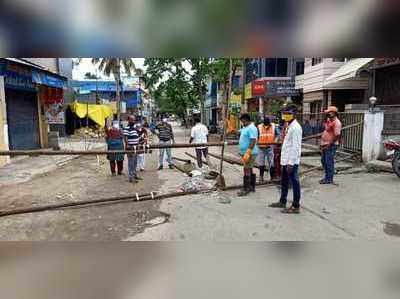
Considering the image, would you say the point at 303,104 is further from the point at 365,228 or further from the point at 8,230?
the point at 8,230

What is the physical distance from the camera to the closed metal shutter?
1146cm

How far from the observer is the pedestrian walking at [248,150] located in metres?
6.11

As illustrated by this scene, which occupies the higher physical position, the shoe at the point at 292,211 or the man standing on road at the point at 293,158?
the man standing on road at the point at 293,158

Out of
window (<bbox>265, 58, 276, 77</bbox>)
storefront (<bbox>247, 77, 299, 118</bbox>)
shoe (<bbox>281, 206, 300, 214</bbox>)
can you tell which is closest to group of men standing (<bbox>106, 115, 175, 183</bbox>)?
shoe (<bbox>281, 206, 300, 214</bbox>)

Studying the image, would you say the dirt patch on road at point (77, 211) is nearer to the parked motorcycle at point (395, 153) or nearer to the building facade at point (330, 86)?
the parked motorcycle at point (395, 153)

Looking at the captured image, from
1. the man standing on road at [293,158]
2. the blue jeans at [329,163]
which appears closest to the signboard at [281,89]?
the blue jeans at [329,163]

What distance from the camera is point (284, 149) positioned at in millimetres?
5176

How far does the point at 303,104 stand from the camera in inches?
757

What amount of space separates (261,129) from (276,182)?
1245 mm

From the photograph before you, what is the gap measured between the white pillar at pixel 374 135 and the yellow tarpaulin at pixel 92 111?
17312mm

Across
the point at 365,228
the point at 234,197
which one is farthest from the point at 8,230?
the point at 365,228

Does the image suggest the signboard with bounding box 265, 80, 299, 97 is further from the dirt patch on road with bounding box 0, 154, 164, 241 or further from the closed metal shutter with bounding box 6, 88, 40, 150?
the dirt patch on road with bounding box 0, 154, 164, 241

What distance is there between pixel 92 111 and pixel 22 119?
443 inches

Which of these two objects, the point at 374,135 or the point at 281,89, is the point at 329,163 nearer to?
the point at 374,135
